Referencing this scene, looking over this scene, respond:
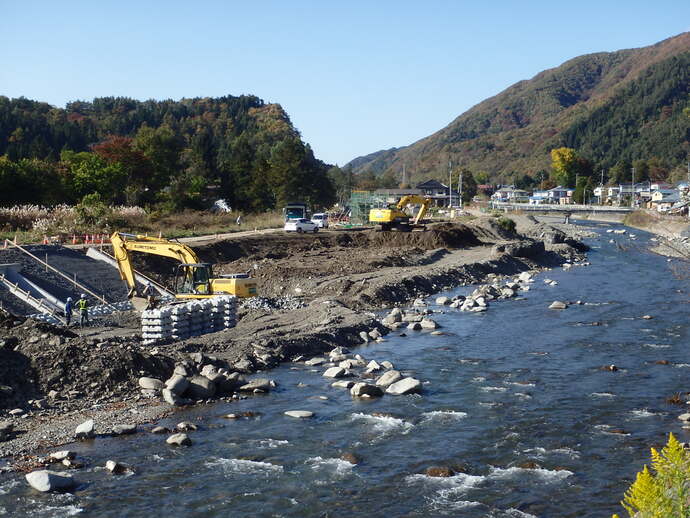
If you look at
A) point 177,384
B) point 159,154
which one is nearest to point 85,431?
point 177,384

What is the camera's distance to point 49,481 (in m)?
12.9

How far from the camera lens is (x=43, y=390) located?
1786 cm

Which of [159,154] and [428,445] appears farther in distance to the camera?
[159,154]

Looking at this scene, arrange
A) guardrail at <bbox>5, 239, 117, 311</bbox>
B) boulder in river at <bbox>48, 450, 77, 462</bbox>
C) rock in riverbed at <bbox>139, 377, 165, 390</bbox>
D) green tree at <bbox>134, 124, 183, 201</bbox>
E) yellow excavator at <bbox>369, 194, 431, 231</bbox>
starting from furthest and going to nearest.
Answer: green tree at <bbox>134, 124, 183, 201</bbox> < yellow excavator at <bbox>369, 194, 431, 231</bbox> < guardrail at <bbox>5, 239, 117, 311</bbox> < rock in riverbed at <bbox>139, 377, 165, 390</bbox> < boulder in river at <bbox>48, 450, 77, 462</bbox>

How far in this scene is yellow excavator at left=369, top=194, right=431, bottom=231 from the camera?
177ft

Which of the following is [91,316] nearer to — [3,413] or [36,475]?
[3,413]

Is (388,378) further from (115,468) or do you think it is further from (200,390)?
(115,468)

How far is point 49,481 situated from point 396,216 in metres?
43.1

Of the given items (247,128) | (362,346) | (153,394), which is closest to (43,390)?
(153,394)

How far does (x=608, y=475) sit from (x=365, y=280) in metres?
23.1

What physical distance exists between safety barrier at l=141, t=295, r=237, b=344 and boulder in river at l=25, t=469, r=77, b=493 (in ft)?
32.1

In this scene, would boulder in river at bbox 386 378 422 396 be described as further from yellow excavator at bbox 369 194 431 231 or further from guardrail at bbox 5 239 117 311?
yellow excavator at bbox 369 194 431 231

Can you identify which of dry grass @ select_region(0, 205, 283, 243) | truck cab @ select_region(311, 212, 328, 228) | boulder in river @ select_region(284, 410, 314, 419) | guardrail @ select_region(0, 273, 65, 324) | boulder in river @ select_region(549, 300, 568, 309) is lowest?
boulder in river @ select_region(549, 300, 568, 309)

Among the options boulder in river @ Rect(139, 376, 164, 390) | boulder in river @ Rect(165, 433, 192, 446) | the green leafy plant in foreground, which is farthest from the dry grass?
the green leafy plant in foreground
